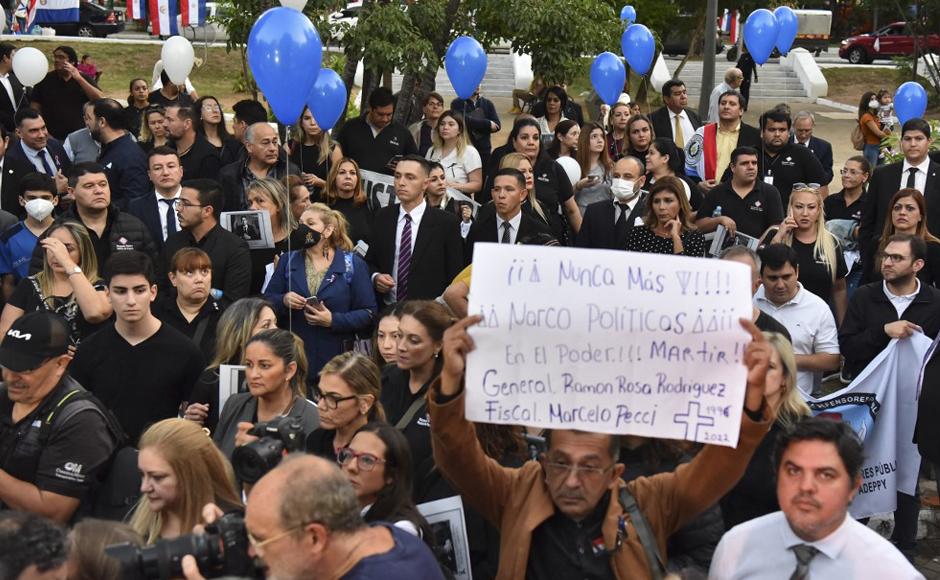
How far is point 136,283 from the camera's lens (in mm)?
6387

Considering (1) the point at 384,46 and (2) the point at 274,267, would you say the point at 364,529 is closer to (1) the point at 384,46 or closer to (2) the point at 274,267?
(2) the point at 274,267

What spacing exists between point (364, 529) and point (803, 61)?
117 feet

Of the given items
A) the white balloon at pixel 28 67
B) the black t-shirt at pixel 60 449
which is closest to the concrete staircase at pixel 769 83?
the white balloon at pixel 28 67

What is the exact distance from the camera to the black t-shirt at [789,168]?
11.2 metres

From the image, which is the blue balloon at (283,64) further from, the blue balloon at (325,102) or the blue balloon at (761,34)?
the blue balloon at (761,34)

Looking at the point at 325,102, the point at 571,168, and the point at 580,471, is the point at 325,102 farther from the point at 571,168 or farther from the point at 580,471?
the point at 580,471

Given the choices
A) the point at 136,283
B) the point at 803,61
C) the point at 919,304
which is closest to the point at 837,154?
the point at 803,61

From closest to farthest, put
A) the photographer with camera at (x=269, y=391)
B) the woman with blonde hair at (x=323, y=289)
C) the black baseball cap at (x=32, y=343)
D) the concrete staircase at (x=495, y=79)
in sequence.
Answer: the black baseball cap at (x=32, y=343)
the photographer with camera at (x=269, y=391)
the woman with blonde hair at (x=323, y=289)
the concrete staircase at (x=495, y=79)

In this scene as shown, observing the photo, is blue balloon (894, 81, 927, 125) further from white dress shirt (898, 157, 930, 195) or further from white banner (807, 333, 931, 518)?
white banner (807, 333, 931, 518)

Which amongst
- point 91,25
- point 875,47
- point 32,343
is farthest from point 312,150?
point 875,47

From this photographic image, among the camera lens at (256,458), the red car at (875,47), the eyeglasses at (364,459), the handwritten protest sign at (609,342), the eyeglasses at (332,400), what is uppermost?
the handwritten protest sign at (609,342)

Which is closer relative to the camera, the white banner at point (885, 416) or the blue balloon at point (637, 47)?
the white banner at point (885, 416)

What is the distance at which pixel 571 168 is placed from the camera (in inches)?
439

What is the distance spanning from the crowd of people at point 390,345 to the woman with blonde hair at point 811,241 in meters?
0.02
